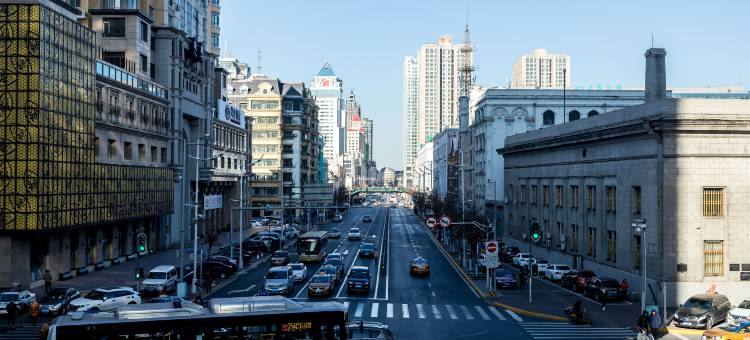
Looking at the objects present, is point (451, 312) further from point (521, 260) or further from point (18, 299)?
point (521, 260)

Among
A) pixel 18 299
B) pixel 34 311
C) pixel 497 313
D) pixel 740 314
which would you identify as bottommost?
pixel 497 313

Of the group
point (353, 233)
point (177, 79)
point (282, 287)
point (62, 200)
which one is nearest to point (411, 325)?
point (282, 287)

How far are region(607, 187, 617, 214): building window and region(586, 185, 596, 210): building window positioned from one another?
10.8 feet

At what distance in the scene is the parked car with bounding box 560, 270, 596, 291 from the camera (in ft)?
178

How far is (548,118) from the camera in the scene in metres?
113

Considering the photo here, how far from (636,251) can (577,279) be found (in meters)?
4.75

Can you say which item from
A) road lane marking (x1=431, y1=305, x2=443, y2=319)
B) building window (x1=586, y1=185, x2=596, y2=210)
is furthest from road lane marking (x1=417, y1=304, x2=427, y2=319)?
building window (x1=586, y1=185, x2=596, y2=210)

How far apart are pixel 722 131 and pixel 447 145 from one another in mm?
140516

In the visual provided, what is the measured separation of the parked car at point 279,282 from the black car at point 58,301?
12073 millimetres

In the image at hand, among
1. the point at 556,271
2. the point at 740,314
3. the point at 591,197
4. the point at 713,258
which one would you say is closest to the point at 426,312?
the point at 740,314

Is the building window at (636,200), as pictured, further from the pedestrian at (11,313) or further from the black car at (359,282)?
the pedestrian at (11,313)

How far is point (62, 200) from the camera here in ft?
181

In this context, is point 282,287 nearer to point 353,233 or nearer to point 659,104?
point 659,104

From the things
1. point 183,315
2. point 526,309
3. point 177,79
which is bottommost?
point 526,309
